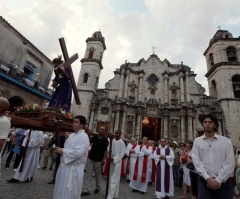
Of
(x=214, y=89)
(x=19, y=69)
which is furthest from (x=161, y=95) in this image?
(x=19, y=69)

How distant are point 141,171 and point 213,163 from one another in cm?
444

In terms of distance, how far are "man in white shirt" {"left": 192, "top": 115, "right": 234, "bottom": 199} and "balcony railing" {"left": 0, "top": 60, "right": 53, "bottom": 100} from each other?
50.7ft

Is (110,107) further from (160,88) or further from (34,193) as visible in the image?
(34,193)

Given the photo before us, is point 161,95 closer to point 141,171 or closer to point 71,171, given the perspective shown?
point 141,171

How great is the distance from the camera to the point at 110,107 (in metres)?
19.5

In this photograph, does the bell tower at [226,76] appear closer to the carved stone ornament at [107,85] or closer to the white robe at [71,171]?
the carved stone ornament at [107,85]

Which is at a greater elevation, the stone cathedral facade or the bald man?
the stone cathedral facade

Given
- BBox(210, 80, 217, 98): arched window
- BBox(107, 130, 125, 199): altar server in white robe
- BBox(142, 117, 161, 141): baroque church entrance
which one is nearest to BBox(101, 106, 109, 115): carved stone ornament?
BBox(142, 117, 161, 141): baroque church entrance

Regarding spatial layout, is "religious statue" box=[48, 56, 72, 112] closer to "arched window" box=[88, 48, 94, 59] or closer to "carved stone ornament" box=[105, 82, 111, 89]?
"carved stone ornament" box=[105, 82, 111, 89]

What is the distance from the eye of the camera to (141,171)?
6.29m

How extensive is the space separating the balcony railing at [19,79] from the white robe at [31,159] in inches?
399

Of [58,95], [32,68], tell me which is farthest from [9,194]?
[32,68]

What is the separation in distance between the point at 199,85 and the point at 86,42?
1764 centimetres

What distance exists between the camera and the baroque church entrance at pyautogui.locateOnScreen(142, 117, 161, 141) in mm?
19984
